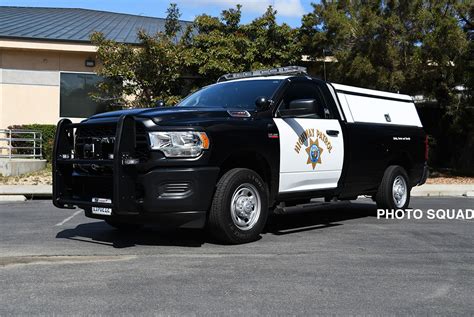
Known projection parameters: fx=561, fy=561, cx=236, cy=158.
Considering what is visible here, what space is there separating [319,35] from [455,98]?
4.80 metres

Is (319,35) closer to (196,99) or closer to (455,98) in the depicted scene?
(455,98)

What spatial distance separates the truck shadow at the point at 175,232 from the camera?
6945 mm

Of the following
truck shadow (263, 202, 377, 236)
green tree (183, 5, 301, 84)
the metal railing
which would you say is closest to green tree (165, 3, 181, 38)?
green tree (183, 5, 301, 84)

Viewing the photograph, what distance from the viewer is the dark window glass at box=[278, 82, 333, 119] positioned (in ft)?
25.0

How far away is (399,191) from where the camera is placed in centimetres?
974

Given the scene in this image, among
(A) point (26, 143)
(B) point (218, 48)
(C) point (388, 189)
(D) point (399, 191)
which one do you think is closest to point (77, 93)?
(A) point (26, 143)

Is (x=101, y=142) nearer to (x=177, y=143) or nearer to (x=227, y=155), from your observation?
(x=177, y=143)

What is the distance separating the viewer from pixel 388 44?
17.0m

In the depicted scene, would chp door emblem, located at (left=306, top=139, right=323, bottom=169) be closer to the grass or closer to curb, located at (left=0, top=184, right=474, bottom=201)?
curb, located at (left=0, top=184, right=474, bottom=201)

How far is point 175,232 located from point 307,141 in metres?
2.20

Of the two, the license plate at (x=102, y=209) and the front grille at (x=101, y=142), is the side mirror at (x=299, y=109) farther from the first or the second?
the license plate at (x=102, y=209)

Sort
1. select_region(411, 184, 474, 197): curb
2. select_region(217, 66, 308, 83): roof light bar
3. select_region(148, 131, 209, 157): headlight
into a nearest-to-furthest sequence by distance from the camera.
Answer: select_region(148, 131, 209, 157): headlight
select_region(217, 66, 308, 83): roof light bar
select_region(411, 184, 474, 197): curb

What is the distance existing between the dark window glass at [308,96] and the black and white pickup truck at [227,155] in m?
0.02

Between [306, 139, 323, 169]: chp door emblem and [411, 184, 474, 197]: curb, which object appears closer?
[306, 139, 323, 169]: chp door emblem
